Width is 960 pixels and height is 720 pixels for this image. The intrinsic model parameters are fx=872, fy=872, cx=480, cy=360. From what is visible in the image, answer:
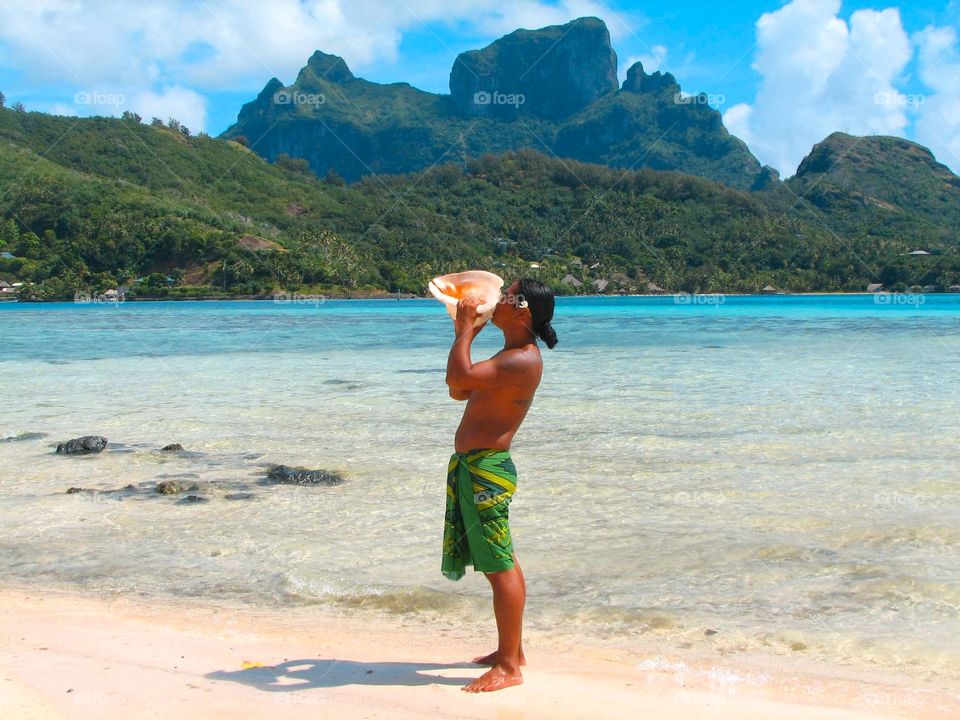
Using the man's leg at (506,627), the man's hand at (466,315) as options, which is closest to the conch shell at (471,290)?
the man's hand at (466,315)

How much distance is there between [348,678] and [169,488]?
4.11m

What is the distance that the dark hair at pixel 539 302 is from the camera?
3.35m

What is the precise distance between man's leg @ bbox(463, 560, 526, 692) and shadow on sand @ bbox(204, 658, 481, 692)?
15cm

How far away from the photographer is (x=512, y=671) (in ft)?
11.1

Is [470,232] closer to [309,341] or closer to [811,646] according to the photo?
[309,341]

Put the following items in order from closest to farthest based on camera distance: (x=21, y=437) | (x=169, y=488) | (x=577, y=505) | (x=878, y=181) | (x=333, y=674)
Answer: (x=333, y=674) → (x=577, y=505) → (x=169, y=488) → (x=21, y=437) → (x=878, y=181)

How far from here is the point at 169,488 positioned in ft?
23.2

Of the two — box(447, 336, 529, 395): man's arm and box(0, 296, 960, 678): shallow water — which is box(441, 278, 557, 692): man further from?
box(0, 296, 960, 678): shallow water

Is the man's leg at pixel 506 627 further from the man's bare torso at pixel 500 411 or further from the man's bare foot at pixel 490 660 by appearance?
the man's bare torso at pixel 500 411

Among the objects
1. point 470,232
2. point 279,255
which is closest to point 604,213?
point 470,232

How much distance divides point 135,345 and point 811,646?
84.1 ft

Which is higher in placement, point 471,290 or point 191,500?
point 471,290

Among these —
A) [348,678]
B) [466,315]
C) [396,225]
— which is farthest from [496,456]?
[396,225]

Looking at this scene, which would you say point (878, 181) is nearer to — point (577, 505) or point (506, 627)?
point (577, 505)
